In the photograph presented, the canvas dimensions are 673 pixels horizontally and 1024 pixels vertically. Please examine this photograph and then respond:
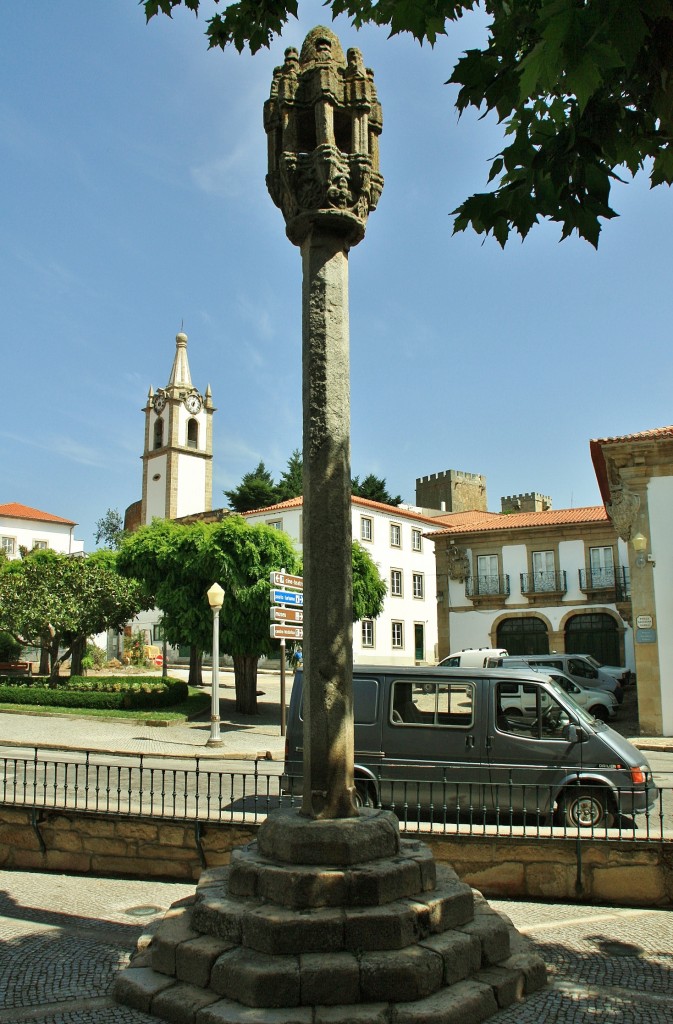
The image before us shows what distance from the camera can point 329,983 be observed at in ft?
13.9

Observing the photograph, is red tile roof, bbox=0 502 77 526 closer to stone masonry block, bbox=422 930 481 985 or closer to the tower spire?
the tower spire

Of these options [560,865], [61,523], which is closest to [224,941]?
[560,865]

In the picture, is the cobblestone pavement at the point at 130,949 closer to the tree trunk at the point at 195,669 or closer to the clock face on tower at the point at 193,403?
the tree trunk at the point at 195,669

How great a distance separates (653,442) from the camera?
65.7 ft

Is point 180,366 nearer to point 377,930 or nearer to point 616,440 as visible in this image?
point 616,440

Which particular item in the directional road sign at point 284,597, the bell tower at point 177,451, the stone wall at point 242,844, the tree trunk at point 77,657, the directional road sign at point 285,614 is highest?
the bell tower at point 177,451

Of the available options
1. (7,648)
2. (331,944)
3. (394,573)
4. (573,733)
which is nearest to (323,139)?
(331,944)

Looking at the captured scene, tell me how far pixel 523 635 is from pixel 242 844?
94.8 ft

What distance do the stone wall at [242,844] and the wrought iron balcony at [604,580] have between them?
90.5 feet

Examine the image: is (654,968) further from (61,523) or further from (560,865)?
(61,523)

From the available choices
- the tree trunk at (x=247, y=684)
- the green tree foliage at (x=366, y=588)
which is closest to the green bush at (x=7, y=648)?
the tree trunk at (x=247, y=684)

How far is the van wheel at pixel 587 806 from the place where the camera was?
8.52 meters

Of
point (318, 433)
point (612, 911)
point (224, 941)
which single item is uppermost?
point (318, 433)

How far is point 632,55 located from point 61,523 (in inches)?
2561
